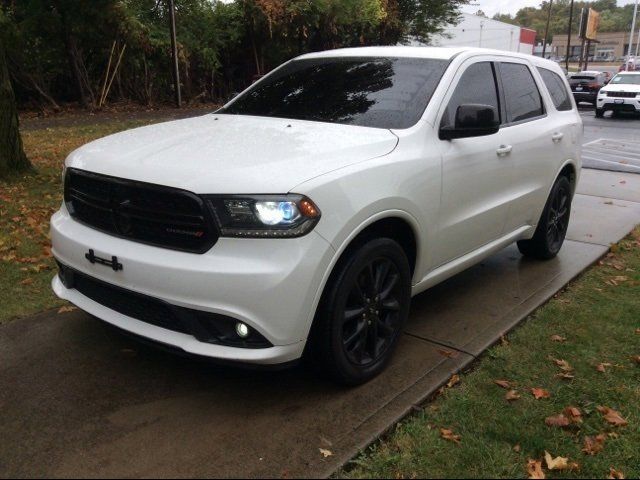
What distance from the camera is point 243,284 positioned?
270 cm

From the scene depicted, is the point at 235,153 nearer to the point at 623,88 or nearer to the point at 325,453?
the point at 325,453

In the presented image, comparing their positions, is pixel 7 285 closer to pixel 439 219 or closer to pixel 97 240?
pixel 97 240

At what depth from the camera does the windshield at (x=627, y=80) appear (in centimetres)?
2280

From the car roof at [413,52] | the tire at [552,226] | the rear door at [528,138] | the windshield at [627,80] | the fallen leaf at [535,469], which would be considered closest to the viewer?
the fallen leaf at [535,469]

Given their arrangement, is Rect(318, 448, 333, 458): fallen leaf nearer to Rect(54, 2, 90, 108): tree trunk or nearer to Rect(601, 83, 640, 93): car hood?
Rect(54, 2, 90, 108): tree trunk

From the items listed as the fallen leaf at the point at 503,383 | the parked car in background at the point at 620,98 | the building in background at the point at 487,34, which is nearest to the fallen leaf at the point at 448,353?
the fallen leaf at the point at 503,383

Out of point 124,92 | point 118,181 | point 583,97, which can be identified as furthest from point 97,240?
point 583,97

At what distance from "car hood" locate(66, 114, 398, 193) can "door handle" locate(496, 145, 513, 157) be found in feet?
3.68

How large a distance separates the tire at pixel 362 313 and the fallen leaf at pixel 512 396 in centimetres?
67

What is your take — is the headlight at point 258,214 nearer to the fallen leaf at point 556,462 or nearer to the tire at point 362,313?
the tire at point 362,313

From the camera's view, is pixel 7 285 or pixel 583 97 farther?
pixel 583 97

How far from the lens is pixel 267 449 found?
2783 mm

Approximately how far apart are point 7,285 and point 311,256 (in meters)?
2.92

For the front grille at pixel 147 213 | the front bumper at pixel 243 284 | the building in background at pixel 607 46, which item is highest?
the front grille at pixel 147 213
